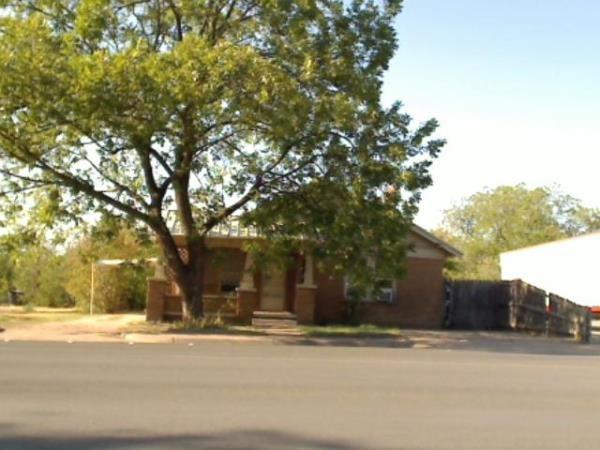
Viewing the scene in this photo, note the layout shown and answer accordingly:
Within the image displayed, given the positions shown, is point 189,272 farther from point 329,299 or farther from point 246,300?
point 329,299

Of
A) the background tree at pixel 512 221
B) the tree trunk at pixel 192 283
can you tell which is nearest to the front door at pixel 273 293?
the tree trunk at pixel 192 283

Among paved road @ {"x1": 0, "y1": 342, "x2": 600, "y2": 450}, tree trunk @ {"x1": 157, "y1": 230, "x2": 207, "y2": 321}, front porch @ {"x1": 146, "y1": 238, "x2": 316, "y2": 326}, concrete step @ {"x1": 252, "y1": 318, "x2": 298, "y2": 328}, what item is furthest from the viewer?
front porch @ {"x1": 146, "y1": 238, "x2": 316, "y2": 326}

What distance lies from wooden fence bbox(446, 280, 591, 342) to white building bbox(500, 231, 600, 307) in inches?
466

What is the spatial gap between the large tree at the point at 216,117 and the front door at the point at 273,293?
5141 mm

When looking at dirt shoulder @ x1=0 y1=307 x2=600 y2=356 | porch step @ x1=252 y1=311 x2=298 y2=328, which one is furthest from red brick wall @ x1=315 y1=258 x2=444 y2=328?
dirt shoulder @ x1=0 y1=307 x2=600 y2=356

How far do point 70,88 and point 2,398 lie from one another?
1012 centimetres

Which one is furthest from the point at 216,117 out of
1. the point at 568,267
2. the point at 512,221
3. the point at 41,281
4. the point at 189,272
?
the point at 512,221

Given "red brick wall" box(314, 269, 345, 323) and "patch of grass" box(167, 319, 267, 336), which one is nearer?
"patch of grass" box(167, 319, 267, 336)

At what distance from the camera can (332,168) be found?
72.8 ft

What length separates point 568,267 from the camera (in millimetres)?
42188

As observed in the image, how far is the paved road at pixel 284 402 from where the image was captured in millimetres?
8406

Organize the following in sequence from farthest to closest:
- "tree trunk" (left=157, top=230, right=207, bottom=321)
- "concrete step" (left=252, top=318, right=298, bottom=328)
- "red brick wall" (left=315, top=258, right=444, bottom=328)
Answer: "red brick wall" (left=315, top=258, right=444, bottom=328) < "concrete step" (left=252, top=318, right=298, bottom=328) < "tree trunk" (left=157, top=230, right=207, bottom=321)

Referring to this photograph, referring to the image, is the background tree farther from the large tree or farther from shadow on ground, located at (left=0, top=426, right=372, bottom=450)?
shadow on ground, located at (left=0, top=426, right=372, bottom=450)

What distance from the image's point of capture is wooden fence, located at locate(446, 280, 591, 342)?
27.7 meters
